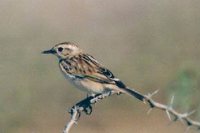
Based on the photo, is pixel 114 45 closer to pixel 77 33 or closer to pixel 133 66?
pixel 77 33

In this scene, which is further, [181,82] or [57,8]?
[57,8]

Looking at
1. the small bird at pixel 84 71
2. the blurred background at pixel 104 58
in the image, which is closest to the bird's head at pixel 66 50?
the small bird at pixel 84 71

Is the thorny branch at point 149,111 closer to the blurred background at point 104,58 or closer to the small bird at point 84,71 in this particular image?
the small bird at point 84,71

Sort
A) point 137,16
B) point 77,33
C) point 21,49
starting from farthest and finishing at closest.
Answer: point 137,16 → point 77,33 → point 21,49

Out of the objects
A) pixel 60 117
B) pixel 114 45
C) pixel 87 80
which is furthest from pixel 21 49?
pixel 87 80

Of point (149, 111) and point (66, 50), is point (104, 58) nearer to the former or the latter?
point (66, 50)
